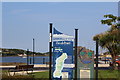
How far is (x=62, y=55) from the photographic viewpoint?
402 inches

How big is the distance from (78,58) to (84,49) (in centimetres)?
50

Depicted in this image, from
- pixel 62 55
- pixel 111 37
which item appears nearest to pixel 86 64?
pixel 62 55

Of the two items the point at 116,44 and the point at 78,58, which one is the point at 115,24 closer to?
the point at 116,44

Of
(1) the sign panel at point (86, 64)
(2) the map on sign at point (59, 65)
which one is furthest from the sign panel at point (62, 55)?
(1) the sign panel at point (86, 64)

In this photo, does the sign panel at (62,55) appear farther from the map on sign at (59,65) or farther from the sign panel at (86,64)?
the sign panel at (86,64)

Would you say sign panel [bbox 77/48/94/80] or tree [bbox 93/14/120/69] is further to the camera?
tree [bbox 93/14/120/69]

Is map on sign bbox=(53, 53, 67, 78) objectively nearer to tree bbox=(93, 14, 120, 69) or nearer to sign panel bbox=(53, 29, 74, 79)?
sign panel bbox=(53, 29, 74, 79)

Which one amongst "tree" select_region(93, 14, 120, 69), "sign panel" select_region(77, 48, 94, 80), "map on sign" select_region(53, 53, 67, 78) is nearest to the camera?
"map on sign" select_region(53, 53, 67, 78)

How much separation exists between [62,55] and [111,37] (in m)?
8.45

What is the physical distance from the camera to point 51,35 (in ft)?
34.0

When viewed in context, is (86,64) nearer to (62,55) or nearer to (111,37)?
(62,55)

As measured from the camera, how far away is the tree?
1752 cm

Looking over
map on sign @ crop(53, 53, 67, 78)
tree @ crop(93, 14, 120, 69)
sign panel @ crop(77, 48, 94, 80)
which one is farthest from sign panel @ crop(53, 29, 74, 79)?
tree @ crop(93, 14, 120, 69)

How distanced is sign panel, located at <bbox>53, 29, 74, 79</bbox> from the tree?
23.6 ft
